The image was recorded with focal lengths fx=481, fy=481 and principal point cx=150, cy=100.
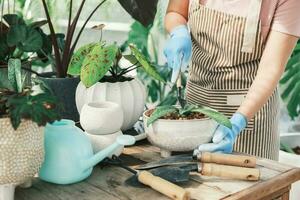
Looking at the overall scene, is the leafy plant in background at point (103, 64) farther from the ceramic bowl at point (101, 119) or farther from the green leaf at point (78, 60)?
the ceramic bowl at point (101, 119)

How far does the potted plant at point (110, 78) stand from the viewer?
1.37 metres

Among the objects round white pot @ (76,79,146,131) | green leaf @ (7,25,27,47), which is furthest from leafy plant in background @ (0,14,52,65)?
round white pot @ (76,79,146,131)

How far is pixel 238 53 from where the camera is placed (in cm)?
187

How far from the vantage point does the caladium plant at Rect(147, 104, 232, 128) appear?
1.29 meters

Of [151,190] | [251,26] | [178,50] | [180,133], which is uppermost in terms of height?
[251,26]

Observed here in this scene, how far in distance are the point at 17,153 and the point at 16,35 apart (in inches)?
24.7

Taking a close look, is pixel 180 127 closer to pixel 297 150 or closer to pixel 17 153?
pixel 17 153

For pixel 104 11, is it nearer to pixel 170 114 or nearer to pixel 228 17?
pixel 228 17

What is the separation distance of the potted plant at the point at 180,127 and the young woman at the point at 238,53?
312 mm

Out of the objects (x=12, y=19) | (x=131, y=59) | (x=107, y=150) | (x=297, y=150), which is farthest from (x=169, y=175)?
(x=297, y=150)

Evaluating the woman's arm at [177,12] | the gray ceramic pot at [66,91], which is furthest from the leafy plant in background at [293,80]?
the gray ceramic pot at [66,91]

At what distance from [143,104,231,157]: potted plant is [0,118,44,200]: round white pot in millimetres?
352

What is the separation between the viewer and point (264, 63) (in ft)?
5.49

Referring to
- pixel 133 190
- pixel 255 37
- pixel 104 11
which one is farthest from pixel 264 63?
pixel 104 11
